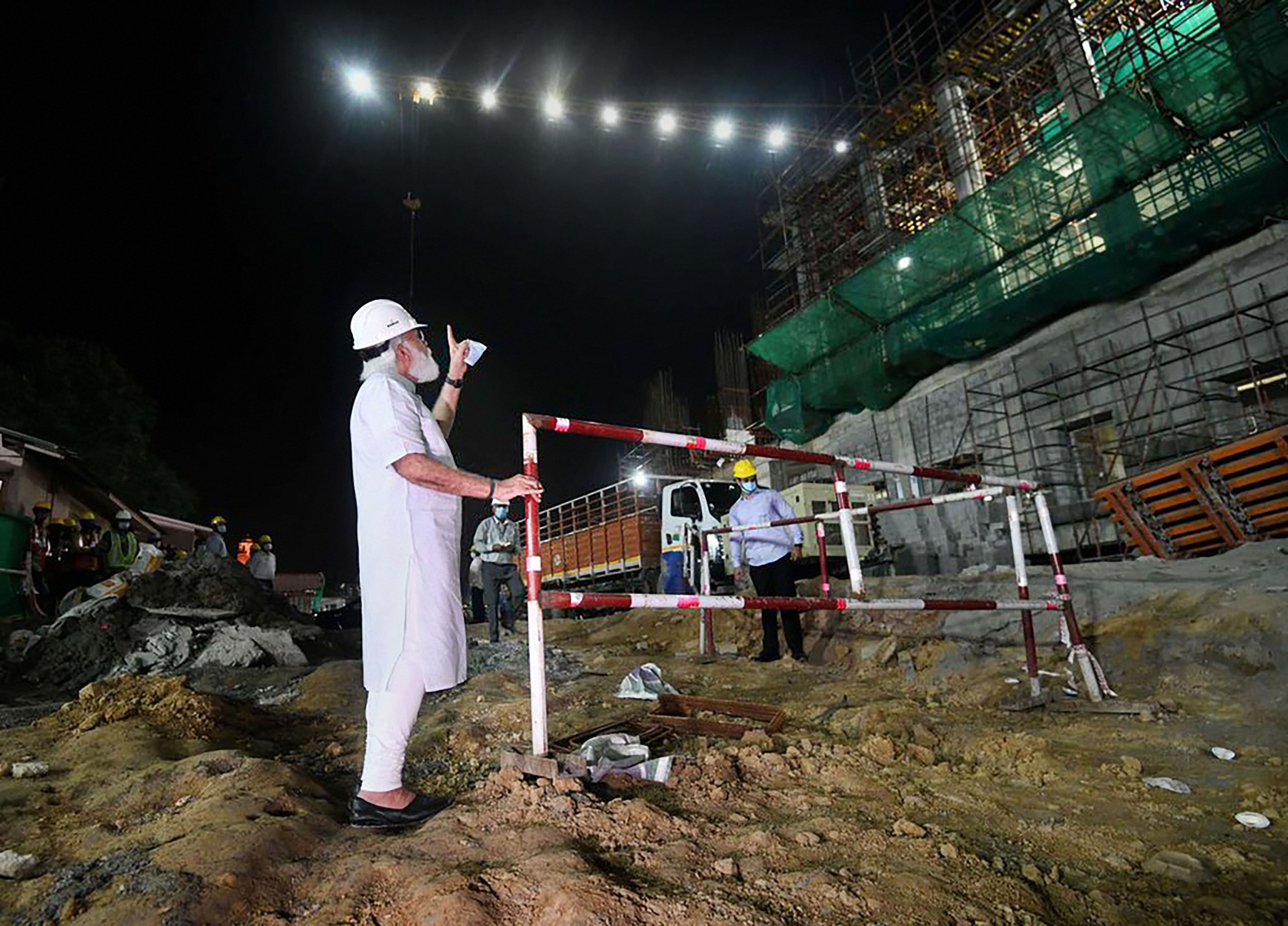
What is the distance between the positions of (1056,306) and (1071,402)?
6.73ft

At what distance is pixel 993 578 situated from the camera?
6.82 m

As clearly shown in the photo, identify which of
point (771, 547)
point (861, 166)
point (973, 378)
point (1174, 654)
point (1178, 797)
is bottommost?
point (1178, 797)

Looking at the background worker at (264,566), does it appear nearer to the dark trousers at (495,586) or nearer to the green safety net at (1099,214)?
the dark trousers at (495,586)

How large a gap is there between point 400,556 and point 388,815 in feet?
2.77

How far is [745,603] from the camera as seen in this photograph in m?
2.81

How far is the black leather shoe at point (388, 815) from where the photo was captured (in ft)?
6.63

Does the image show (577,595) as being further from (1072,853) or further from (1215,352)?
(1215,352)

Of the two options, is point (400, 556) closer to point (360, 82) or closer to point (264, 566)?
point (264, 566)

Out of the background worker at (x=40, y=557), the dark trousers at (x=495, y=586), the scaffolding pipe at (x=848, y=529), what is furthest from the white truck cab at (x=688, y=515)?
the background worker at (x=40, y=557)

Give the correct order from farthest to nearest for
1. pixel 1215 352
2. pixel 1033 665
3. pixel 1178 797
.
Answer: pixel 1215 352, pixel 1033 665, pixel 1178 797

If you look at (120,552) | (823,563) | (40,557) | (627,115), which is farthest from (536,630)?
(627,115)

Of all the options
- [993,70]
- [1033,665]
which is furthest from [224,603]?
[993,70]

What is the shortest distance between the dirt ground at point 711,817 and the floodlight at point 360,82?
78.2 feet

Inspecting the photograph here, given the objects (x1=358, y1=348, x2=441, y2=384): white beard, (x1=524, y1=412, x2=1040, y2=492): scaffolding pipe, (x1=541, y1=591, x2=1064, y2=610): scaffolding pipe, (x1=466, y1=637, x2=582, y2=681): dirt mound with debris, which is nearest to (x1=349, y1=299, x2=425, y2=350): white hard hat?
(x1=358, y1=348, x2=441, y2=384): white beard
